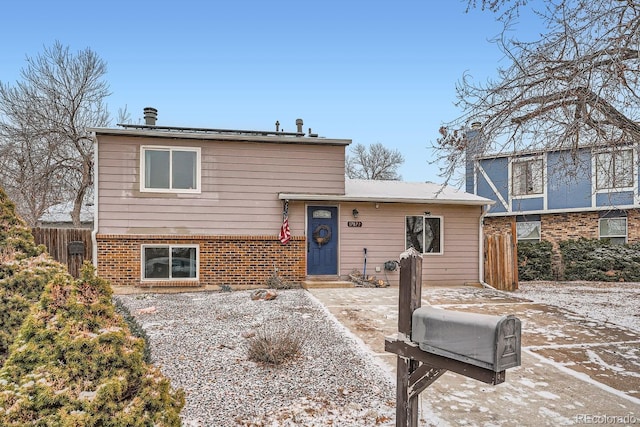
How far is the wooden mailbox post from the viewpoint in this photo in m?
1.84

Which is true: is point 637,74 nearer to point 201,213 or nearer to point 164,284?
point 201,213

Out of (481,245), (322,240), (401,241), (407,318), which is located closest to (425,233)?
(401,241)

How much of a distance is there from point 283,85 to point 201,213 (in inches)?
243

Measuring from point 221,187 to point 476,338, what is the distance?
8903 millimetres

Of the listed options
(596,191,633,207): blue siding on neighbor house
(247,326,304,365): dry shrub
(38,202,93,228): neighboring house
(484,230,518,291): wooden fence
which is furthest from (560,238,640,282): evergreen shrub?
(38,202,93,228): neighboring house

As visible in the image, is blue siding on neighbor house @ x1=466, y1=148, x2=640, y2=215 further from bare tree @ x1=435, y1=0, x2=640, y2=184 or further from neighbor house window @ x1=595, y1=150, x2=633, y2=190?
bare tree @ x1=435, y1=0, x2=640, y2=184

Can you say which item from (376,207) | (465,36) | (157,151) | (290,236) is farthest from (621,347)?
(157,151)

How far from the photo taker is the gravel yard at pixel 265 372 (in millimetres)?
3338

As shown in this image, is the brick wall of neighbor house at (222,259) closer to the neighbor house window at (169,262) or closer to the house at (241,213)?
the house at (241,213)

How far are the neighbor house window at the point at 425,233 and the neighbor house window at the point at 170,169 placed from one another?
5.97m

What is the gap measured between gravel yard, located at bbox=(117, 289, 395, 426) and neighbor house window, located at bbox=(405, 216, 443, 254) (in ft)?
15.4

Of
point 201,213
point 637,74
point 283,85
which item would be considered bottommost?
point 201,213

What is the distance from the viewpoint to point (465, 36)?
7.02 metres

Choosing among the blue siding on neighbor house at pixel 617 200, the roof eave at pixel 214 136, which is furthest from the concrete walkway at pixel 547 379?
the blue siding on neighbor house at pixel 617 200
